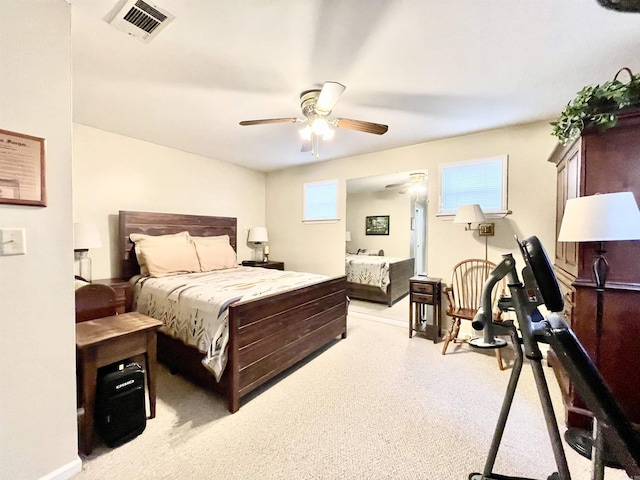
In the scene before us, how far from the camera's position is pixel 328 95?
74.9 inches

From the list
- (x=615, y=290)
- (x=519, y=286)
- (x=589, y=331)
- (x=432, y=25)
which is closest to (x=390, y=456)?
(x=519, y=286)

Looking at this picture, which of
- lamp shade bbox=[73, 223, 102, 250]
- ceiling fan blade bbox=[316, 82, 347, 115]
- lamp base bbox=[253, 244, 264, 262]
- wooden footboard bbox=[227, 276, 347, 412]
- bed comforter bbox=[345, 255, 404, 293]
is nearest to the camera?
ceiling fan blade bbox=[316, 82, 347, 115]

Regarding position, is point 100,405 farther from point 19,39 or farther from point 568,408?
point 568,408

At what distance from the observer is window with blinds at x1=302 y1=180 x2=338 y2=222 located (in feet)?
14.4

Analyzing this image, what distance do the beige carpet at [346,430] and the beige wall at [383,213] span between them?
331 cm

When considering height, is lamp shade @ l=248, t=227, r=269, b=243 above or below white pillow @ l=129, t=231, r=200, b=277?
above

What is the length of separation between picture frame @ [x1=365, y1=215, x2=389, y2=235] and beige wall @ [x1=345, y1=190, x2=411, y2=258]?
0.07 metres

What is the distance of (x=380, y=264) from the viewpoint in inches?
183

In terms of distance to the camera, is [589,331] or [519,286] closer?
[519,286]

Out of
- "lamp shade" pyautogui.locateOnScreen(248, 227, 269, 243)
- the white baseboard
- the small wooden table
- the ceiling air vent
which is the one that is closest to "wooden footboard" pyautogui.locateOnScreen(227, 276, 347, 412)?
the small wooden table

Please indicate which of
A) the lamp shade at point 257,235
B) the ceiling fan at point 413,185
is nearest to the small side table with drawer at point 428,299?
the ceiling fan at point 413,185

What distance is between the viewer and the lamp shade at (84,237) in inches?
103

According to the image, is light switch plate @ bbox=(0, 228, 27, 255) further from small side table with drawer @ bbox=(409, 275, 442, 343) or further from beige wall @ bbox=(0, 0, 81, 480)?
small side table with drawer @ bbox=(409, 275, 442, 343)

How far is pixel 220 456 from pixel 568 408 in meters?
2.18
